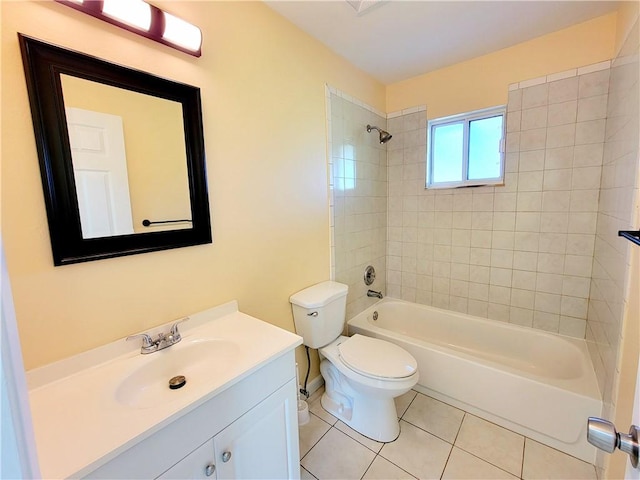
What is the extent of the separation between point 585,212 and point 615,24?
1.10m

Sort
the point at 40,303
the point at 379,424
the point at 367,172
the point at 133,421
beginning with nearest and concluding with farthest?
the point at 133,421
the point at 40,303
the point at 379,424
the point at 367,172

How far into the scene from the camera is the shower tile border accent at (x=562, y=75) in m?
1.67

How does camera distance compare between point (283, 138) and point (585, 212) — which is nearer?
point (283, 138)

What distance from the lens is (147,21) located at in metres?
1.00

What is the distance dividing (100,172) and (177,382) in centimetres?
82

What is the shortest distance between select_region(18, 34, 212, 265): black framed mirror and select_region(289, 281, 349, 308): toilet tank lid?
69cm

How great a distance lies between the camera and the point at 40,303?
2.82ft

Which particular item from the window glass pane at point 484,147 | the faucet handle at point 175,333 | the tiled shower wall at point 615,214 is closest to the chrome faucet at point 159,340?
the faucet handle at point 175,333

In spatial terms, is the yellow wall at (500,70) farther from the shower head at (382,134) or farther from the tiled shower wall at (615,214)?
the shower head at (382,134)

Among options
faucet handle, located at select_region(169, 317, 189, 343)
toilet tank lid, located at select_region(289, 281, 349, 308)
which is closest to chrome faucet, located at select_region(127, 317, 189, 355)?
faucet handle, located at select_region(169, 317, 189, 343)

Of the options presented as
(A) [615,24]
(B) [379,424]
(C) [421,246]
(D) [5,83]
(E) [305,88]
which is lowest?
(B) [379,424]

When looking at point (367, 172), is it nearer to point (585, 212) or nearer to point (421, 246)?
point (421, 246)

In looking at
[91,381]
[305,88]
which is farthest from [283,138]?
[91,381]

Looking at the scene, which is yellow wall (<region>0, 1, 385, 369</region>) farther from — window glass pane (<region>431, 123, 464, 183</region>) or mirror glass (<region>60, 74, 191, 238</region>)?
window glass pane (<region>431, 123, 464, 183</region>)
